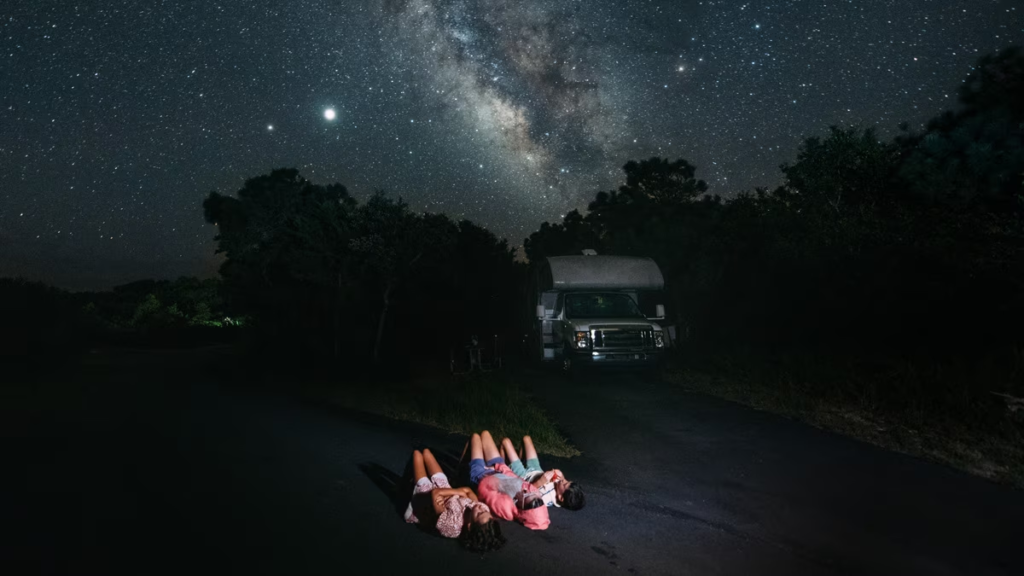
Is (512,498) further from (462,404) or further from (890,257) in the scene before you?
(890,257)

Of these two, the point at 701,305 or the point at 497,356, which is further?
the point at 701,305

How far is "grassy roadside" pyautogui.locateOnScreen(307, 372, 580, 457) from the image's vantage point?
8852 mm

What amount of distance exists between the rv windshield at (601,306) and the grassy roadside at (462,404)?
251cm

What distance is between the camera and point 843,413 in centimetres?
990

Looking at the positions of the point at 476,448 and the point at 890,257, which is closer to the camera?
the point at 476,448

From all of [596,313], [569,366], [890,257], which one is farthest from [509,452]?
[890,257]

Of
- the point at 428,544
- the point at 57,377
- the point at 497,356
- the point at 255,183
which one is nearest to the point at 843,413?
the point at 428,544

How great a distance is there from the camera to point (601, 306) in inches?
653

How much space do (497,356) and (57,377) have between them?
39.8 feet

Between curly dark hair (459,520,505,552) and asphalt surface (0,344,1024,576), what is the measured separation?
18cm

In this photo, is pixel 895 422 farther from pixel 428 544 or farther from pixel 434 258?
pixel 434 258

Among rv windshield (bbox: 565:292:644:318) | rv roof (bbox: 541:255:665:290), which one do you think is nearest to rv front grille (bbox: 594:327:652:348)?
rv windshield (bbox: 565:292:644:318)

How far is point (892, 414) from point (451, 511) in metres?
8.00

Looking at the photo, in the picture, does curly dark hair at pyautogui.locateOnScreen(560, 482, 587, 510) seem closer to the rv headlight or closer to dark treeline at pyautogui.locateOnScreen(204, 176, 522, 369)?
the rv headlight
